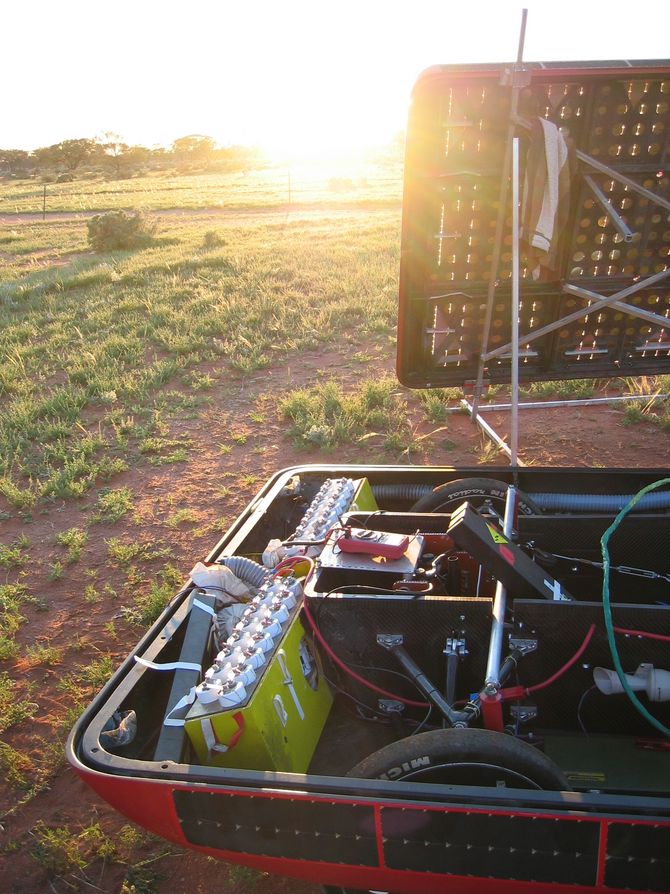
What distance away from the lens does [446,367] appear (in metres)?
5.64

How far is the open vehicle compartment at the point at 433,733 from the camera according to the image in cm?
233

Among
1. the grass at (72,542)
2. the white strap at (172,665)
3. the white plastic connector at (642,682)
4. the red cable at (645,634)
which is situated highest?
the red cable at (645,634)

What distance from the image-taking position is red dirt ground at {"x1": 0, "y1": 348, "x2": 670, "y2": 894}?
3242 millimetres

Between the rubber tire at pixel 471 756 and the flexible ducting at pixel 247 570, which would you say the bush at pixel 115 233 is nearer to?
the flexible ducting at pixel 247 570

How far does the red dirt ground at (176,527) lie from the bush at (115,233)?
11819 millimetres

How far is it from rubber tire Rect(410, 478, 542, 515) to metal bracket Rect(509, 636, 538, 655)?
1373 millimetres

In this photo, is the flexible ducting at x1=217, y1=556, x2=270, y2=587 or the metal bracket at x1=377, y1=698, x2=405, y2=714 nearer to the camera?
the metal bracket at x1=377, y1=698, x2=405, y2=714

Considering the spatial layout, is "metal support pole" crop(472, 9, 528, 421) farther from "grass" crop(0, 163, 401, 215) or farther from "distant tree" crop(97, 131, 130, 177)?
"distant tree" crop(97, 131, 130, 177)

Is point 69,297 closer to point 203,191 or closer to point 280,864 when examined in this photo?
point 280,864

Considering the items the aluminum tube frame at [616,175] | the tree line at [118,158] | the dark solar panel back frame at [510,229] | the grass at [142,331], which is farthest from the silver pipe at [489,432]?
the tree line at [118,158]

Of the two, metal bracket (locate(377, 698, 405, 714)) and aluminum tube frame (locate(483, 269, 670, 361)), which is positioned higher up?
aluminum tube frame (locate(483, 269, 670, 361))

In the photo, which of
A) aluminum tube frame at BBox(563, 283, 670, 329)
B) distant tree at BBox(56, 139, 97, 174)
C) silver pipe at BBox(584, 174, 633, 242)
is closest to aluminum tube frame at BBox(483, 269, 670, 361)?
aluminum tube frame at BBox(563, 283, 670, 329)

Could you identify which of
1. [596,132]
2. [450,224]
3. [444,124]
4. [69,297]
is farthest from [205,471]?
[69,297]

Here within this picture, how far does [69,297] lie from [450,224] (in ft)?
34.9
